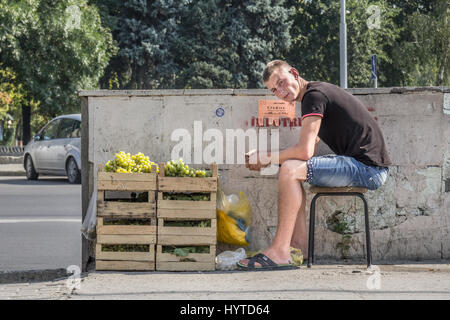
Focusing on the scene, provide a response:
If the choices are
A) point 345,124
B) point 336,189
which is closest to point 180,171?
point 336,189

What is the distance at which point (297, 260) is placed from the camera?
602 centimetres

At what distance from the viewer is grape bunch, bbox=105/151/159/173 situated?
6.10 meters

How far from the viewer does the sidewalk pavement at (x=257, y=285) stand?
490 centimetres

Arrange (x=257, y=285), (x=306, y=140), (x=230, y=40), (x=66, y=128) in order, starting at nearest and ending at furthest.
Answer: (x=257, y=285) → (x=306, y=140) → (x=66, y=128) → (x=230, y=40)

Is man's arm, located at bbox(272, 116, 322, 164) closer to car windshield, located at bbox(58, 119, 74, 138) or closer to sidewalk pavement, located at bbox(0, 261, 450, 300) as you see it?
sidewalk pavement, located at bbox(0, 261, 450, 300)

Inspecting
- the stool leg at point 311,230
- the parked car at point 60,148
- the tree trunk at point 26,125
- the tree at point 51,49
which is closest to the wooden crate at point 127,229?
the stool leg at point 311,230

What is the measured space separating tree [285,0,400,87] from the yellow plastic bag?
1337 inches

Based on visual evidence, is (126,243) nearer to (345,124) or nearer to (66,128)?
(345,124)

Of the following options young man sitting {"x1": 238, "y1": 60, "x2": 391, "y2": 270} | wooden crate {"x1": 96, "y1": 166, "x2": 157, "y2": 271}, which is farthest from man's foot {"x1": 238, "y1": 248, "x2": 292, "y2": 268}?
wooden crate {"x1": 96, "y1": 166, "x2": 157, "y2": 271}

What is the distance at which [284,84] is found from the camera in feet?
19.5

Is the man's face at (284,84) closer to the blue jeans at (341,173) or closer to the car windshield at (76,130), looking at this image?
the blue jeans at (341,173)

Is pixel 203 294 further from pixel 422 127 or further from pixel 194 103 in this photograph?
pixel 422 127

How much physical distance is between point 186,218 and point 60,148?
12.4 meters

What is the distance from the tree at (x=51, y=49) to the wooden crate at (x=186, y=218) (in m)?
24.1
